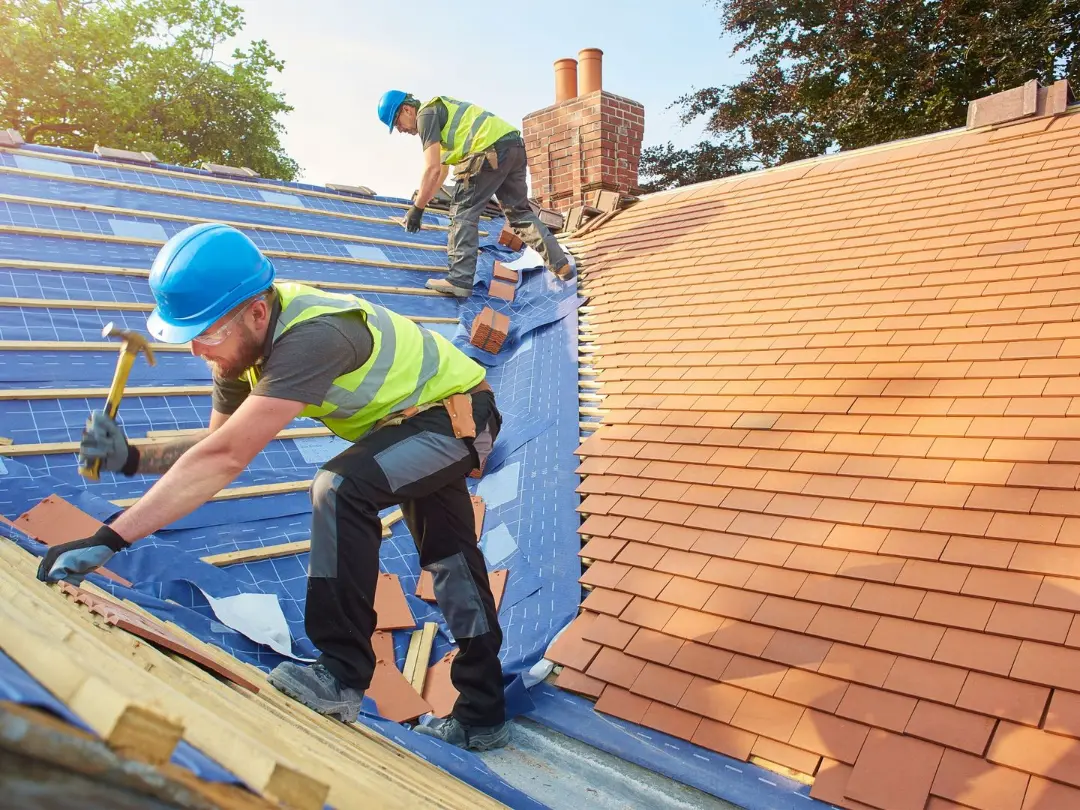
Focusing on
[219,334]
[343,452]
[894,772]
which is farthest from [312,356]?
[894,772]

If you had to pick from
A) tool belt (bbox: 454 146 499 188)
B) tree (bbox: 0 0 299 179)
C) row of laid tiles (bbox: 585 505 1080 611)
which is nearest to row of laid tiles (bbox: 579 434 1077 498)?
row of laid tiles (bbox: 585 505 1080 611)

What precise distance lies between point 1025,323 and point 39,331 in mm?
4473

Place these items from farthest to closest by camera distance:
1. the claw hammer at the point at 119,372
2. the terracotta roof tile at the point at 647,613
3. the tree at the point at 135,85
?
the tree at the point at 135,85 → the terracotta roof tile at the point at 647,613 → the claw hammer at the point at 119,372

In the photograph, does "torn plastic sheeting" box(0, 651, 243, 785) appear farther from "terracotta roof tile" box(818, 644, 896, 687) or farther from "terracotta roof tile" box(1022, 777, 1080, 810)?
"terracotta roof tile" box(818, 644, 896, 687)

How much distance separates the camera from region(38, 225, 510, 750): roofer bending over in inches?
77.1

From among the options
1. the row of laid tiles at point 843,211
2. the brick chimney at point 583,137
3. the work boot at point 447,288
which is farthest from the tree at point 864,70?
the work boot at point 447,288

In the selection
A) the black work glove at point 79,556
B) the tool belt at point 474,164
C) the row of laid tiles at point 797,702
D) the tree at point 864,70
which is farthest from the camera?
the tree at point 864,70

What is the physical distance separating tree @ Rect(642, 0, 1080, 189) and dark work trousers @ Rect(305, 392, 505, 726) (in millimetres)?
13443

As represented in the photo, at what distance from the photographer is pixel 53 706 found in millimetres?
784

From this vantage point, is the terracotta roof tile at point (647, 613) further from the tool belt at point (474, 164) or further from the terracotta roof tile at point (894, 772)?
the tool belt at point (474, 164)

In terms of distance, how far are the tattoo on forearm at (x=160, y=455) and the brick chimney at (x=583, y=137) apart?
6.84 metres

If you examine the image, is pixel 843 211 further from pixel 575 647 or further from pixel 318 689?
pixel 318 689

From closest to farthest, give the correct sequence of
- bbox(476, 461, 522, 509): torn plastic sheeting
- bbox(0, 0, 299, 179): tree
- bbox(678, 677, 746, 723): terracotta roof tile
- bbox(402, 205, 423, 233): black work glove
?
bbox(678, 677, 746, 723): terracotta roof tile, bbox(476, 461, 522, 509): torn plastic sheeting, bbox(402, 205, 423, 233): black work glove, bbox(0, 0, 299, 179): tree

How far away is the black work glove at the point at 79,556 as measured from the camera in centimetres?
182
